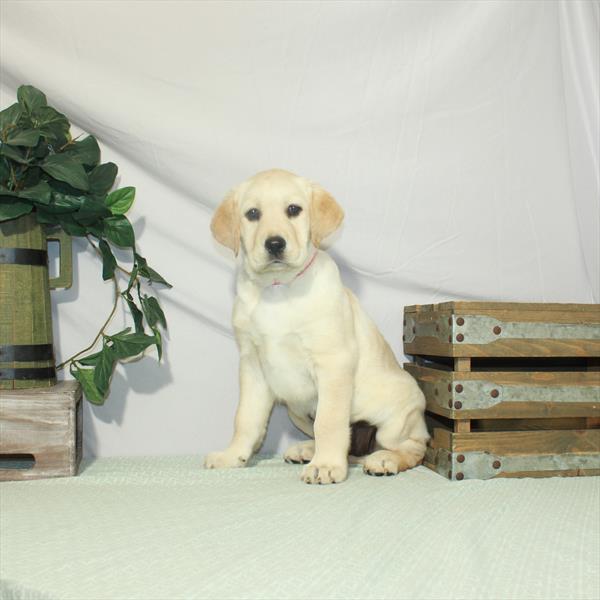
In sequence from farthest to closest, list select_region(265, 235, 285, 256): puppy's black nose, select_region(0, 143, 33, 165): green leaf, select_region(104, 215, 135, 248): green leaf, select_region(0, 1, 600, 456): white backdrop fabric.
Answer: select_region(0, 1, 600, 456): white backdrop fabric
select_region(104, 215, 135, 248): green leaf
select_region(0, 143, 33, 165): green leaf
select_region(265, 235, 285, 256): puppy's black nose

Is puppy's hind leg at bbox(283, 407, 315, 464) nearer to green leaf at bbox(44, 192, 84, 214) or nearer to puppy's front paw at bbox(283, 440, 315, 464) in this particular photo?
puppy's front paw at bbox(283, 440, 315, 464)

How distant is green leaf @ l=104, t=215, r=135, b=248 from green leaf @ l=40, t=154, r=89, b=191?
0.26 m

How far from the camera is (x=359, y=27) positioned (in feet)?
9.74

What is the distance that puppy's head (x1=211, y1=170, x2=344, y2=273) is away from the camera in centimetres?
232

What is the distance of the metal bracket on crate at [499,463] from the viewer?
2.49 meters

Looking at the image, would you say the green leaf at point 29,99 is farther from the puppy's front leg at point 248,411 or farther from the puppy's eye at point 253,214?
the puppy's front leg at point 248,411

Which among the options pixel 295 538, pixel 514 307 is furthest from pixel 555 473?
pixel 295 538

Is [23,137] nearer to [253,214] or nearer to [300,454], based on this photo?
[253,214]

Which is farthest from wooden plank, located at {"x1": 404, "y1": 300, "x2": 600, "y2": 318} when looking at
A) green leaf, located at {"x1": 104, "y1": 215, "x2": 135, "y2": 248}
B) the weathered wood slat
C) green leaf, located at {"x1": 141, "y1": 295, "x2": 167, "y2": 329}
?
green leaf, located at {"x1": 104, "y1": 215, "x2": 135, "y2": 248}

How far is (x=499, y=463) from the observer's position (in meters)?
2.52

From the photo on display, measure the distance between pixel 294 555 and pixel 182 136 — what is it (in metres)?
1.84

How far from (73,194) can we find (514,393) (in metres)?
1.72

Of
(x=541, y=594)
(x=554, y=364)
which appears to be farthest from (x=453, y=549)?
(x=554, y=364)

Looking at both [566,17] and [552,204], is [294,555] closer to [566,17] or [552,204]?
[552,204]
